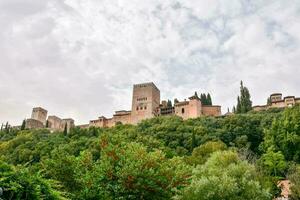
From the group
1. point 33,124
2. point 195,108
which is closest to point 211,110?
point 195,108

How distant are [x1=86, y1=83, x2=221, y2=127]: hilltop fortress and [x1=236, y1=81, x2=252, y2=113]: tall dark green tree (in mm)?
6623

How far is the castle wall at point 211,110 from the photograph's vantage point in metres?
88.1

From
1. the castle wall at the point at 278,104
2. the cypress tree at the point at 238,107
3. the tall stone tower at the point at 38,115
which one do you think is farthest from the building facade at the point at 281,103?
the tall stone tower at the point at 38,115

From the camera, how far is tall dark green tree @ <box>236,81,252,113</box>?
261 feet

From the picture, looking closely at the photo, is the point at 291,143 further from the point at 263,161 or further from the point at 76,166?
the point at 76,166

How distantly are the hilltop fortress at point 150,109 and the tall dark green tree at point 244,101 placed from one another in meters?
6.62

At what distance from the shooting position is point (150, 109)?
95.1 meters

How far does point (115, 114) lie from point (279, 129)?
57252 millimetres

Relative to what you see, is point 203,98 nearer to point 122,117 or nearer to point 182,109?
point 182,109

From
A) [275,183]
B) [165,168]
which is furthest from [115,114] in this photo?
[165,168]

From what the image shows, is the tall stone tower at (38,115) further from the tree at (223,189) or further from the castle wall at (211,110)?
the tree at (223,189)

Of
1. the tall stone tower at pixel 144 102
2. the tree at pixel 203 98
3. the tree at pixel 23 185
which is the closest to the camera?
the tree at pixel 23 185

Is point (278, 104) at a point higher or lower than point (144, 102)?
lower

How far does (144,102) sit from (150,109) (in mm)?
2899
